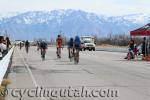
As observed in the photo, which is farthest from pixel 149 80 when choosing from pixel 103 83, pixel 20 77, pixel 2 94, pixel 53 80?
pixel 2 94

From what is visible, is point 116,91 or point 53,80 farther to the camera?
point 53,80

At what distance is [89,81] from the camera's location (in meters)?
21.1

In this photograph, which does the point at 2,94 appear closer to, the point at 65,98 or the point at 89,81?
the point at 65,98

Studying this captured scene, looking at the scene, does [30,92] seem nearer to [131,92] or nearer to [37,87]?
[37,87]

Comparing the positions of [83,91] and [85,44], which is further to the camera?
[85,44]

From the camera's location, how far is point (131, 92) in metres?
17.1

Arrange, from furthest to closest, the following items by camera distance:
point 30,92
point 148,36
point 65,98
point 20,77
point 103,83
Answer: point 148,36, point 20,77, point 103,83, point 30,92, point 65,98

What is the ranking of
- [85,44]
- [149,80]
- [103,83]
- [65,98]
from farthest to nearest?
[85,44], [149,80], [103,83], [65,98]

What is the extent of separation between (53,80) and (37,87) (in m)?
3.06

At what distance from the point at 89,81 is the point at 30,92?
4.49 metres

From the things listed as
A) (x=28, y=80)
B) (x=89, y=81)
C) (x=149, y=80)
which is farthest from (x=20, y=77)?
(x=149, y=80)

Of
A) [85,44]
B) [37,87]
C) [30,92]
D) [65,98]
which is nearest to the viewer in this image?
[65,98]

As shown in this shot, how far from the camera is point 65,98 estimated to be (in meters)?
15.5

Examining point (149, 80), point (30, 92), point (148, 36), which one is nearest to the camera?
point (30, 92)
